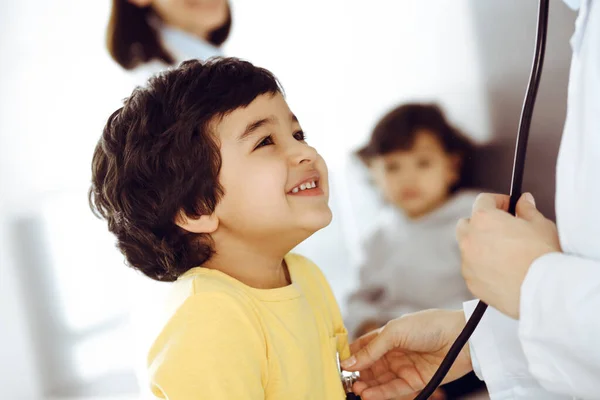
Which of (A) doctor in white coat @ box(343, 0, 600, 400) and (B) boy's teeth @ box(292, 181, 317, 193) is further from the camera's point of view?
(B) boy's teeth @ box(292, 181, 317, 193)

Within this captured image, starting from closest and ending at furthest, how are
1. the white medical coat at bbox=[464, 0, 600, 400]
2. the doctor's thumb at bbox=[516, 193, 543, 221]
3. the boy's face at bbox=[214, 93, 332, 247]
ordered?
1. the white medical coat at bbox=[464, 0, 600, 400]
2. the doctor's thumb at bbox=[516, 193, 543, 221]
3. the boy's face at bbox=[214, 93, 332, 247]

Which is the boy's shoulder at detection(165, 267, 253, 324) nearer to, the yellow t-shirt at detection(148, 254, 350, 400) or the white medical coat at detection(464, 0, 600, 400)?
the yellow t-shirt at detection(148, 254, 350, 400)

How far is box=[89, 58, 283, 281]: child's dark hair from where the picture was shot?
0.89 m

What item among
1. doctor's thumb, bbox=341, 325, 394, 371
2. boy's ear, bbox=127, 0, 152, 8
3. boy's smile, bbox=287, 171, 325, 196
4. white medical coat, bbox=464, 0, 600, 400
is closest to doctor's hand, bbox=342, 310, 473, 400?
doctor's thumb, bbox=341, 325, 394, 371

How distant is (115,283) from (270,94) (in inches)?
36.6

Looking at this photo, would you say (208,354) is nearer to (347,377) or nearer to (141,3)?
(347,377)

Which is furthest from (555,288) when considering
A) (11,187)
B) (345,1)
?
(11,187)

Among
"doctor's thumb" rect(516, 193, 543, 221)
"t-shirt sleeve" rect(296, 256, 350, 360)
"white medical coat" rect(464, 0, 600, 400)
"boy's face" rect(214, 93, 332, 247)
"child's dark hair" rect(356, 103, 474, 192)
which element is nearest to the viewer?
"white medical coat" rect(464, 0, 600, 400)

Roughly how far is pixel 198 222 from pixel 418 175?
867 millimetres

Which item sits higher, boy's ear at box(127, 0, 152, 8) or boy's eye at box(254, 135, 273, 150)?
boy's ear at box(127, 0, 152, 8)

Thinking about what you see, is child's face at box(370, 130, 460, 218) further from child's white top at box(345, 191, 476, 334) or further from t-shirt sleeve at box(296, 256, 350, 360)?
t-shirt sleeve at box(296, 256, 350, 360)

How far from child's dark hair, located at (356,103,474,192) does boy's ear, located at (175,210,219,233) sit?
2.64 feet

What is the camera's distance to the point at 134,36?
1631mm

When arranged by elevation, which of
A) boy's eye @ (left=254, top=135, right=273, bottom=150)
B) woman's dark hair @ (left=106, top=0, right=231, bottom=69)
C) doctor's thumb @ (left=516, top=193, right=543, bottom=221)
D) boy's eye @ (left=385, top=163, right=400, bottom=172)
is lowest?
boy's eye @ (left=385, top=163, right=400, bottom=172)
